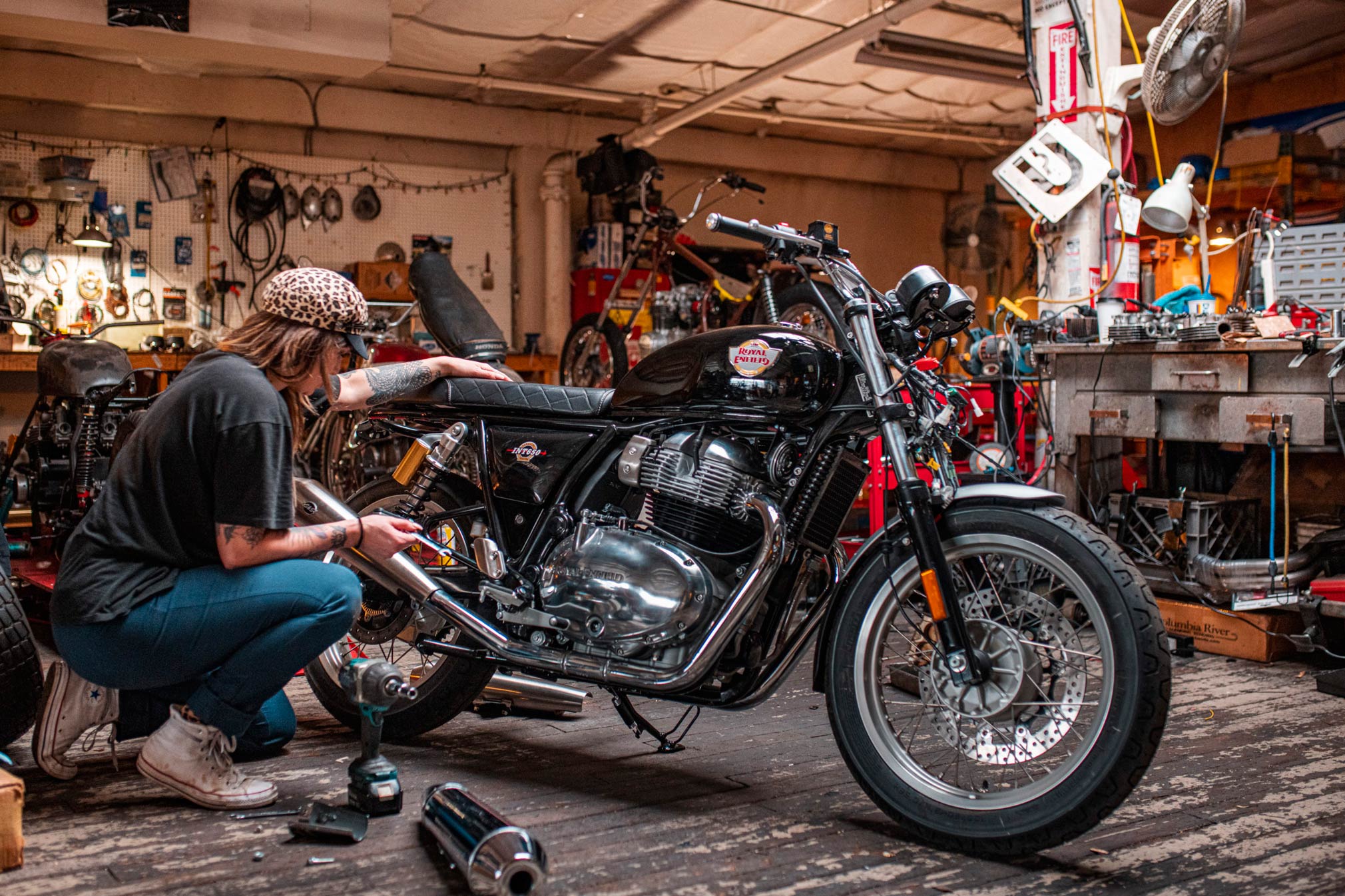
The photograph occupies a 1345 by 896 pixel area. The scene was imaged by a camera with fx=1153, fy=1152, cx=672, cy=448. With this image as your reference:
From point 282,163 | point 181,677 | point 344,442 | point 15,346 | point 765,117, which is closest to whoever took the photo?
point 181,677

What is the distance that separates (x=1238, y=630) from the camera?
389 cm

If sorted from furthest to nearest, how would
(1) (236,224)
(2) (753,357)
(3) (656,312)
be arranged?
(1) (236,224) < (3) (656,312) < (2) (753,357)

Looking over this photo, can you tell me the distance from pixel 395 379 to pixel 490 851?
126 centimetres

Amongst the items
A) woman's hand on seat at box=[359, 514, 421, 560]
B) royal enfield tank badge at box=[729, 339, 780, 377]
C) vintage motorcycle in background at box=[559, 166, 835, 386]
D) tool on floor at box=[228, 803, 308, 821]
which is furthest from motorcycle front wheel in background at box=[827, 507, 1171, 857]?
vintage motorcycle in background at box=[559, 166, 835, 386]

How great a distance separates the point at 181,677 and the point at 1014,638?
1.61 meters

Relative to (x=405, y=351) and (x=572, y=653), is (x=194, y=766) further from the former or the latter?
(x=405, y=351)

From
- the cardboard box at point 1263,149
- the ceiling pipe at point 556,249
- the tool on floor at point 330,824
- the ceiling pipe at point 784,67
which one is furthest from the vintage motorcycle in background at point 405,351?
the cardboard box at point 1263,149

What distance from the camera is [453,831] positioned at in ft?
6.63

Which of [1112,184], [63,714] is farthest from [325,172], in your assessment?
[63,714]

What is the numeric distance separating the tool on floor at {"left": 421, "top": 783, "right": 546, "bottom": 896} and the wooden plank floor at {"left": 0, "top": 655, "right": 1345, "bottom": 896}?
2.5 inches

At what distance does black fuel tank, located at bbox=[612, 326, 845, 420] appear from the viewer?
2348mm

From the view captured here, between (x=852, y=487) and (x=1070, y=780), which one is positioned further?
(x=852, y=487)

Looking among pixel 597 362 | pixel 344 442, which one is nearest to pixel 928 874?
pixel 344 442

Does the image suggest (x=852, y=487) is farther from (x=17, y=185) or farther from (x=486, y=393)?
(x=17, y=185)
